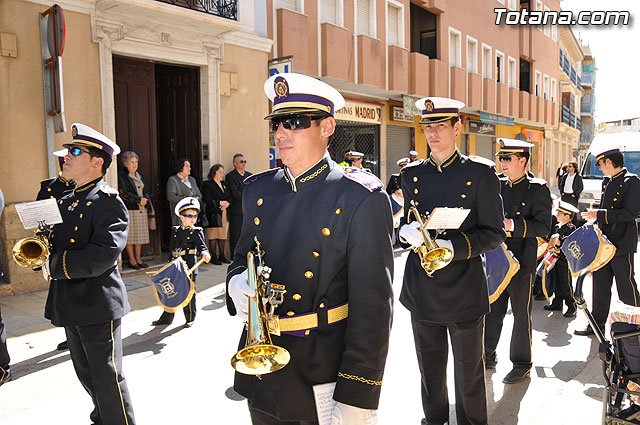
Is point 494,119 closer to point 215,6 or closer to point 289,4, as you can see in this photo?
point 289,4

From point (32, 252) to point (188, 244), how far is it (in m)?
3.19

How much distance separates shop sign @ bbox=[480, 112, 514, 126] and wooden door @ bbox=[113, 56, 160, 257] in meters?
17.0

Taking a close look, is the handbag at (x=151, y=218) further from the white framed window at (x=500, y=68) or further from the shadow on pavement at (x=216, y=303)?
the white framed window at (x=500, y=68)

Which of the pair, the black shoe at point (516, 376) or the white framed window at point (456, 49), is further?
the white framed window at point (456, 49)

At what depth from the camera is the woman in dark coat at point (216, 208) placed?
415 inches

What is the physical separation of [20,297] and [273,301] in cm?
727

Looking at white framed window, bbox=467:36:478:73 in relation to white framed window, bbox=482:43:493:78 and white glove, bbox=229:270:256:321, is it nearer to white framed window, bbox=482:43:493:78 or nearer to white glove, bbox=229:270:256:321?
white framed window, bbox=482:43:493:78

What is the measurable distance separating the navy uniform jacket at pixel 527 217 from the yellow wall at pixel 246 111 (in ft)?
25.0

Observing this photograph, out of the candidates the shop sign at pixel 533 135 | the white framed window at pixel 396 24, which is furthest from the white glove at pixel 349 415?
the shop sign at pixel 533 135

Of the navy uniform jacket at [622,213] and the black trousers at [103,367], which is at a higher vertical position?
the navy uniform jacket at [622,213]

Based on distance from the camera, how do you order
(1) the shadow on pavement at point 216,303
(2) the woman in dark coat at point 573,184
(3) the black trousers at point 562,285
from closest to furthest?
(3) the black trousers at point 562,285 → (1) the shadow on pavement at point 216,303 → (2) the woman in dark coat at point 573,184

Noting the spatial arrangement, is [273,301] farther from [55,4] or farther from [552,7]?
[552,7]

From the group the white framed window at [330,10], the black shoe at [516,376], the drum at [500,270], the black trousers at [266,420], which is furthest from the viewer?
the white framed window at [330,10]

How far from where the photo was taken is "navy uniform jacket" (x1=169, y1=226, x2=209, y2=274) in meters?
6.50
